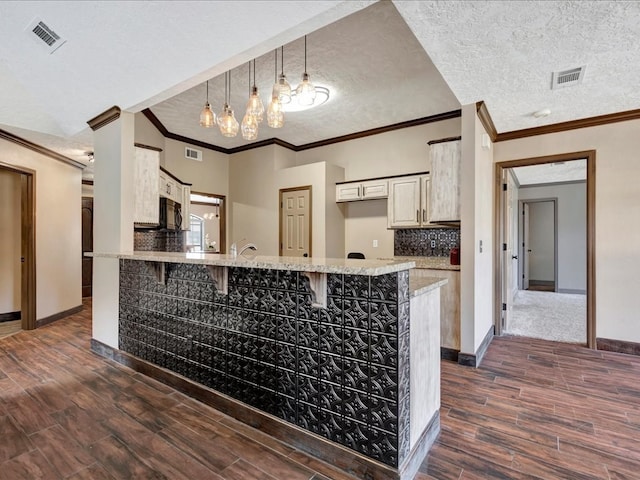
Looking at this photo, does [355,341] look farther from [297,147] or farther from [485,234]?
[297,147]

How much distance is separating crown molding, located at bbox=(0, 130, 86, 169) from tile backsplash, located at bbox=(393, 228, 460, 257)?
512cm

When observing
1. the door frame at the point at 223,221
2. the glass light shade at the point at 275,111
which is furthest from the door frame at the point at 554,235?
the glass light shade at the point at 275,111

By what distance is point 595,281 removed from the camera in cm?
377

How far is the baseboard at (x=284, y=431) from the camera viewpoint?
1.72 meters

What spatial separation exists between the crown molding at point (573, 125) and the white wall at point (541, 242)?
552cm

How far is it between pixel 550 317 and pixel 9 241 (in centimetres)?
837

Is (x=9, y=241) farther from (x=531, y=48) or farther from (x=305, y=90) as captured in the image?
(x=531, y=48)

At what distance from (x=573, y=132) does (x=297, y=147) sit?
4167 millimetres

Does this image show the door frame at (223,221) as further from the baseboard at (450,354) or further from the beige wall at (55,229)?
the baseboard at (450,354)

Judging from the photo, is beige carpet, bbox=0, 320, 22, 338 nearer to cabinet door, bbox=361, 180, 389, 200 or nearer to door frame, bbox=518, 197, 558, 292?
cabinet door, bbox=361, 180, 389, 200

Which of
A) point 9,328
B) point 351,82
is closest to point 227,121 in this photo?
point 351,82

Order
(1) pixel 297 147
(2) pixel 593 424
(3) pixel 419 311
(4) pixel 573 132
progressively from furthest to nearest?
(1) pixel 297 147 < (4) pixel 573 132 < (2) pixel 593 424 < (3) pixel 419 311

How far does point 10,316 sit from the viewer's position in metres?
5.09

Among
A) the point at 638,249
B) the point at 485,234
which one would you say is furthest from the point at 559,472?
the point at 638,249
